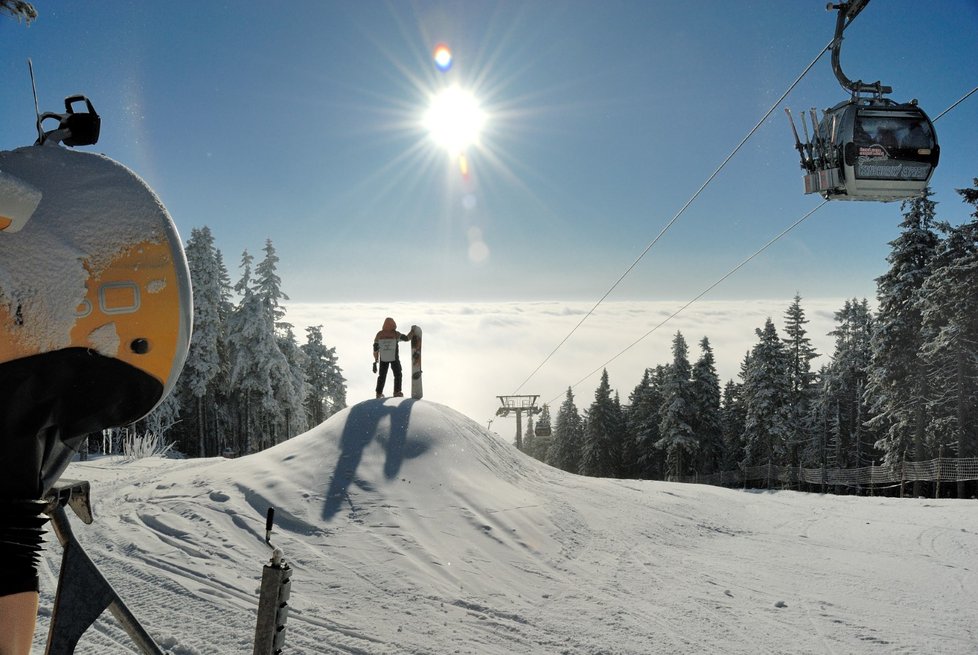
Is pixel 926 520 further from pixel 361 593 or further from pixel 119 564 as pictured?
pixel 119 564

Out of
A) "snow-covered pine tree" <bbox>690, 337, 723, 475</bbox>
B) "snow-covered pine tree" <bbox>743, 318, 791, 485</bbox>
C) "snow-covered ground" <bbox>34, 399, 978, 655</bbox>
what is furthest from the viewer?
"snow-covered pine tree" <bbox>690, 337, 723, 475</bbox>

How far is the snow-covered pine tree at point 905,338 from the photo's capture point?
2942 centimetres

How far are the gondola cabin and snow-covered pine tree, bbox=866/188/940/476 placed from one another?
25.3 metres

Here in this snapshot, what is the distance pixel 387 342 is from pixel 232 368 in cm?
2789

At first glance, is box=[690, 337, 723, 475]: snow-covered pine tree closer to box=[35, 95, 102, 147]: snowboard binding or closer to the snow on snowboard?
the snow on snowboard

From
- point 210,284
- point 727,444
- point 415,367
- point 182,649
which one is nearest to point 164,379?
point 182,649

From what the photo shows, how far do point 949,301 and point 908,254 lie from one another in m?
4.22

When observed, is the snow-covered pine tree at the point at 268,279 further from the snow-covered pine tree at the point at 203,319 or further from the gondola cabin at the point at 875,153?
the gondola cabin at the point at 875,153

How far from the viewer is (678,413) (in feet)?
158

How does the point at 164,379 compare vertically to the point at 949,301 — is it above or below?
below

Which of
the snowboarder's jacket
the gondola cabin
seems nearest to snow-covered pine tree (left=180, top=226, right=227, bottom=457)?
the snowboarder's jacket

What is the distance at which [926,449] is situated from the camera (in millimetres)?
29641

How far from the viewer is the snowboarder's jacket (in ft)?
43.2

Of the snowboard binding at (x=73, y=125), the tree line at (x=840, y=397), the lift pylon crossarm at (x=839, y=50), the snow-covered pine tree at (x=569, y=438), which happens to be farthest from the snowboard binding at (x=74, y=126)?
the snow-covered pine tree at (x=569, y=438)
